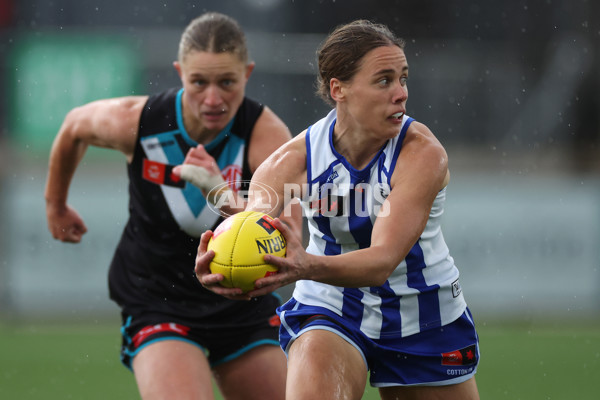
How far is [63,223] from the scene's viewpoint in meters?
5.41

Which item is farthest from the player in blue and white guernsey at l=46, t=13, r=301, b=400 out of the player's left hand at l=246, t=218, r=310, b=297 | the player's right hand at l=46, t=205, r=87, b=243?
the player's left hand at l=246, t=218, r=310, b=297

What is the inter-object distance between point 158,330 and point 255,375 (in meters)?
0.54

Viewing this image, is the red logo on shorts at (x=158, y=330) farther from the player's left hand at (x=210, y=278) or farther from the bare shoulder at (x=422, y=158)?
the bare shoulder at (x=422, y=158)

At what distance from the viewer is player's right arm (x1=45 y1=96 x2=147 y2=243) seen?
16.3 feet

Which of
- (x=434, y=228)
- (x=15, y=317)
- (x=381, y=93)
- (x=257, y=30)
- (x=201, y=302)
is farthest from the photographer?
(x=257, y=30)

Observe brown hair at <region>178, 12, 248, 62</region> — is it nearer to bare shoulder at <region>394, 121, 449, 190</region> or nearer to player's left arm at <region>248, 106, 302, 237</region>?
player's left arm at <region>248, 106, 302, 237</region>

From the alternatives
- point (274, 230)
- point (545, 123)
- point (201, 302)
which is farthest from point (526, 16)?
point (274, 230)

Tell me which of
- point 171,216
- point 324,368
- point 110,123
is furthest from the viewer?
point 110,123

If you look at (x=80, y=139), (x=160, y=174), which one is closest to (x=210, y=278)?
(x=160, y=174)

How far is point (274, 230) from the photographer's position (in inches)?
Result: 134

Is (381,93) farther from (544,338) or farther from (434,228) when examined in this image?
(544,338)

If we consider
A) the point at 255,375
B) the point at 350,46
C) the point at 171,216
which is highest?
the point at 350,46

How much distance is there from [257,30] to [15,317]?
4666 millimetres

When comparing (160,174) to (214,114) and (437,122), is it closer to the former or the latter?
(214,114)
